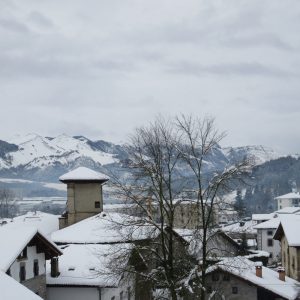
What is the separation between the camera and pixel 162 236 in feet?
97.9

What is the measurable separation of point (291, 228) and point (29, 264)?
84.5ft

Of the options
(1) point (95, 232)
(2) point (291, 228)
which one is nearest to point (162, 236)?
(1) point (95, 232)

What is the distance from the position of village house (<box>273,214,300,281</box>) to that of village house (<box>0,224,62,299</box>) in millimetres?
21766

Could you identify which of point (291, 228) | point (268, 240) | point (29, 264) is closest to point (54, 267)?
point (29, 264)

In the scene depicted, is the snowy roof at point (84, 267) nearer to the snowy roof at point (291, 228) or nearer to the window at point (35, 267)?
the window at point (35, 267)

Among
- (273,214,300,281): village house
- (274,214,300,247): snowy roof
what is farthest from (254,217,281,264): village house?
(274,214,300,247): snowy roof

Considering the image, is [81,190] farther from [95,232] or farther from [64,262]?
[64,262]

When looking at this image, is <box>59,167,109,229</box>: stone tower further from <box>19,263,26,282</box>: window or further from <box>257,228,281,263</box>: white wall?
<box>257,228,281,263</box>: white wall

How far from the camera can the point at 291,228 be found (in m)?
50.4

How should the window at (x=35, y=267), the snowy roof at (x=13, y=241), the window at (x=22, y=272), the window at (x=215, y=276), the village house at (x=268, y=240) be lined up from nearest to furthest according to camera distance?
the snowy roof at (x=13, y=241) → the window at (x=22, y=272) → the window at (x=35, y=267) → the window at (x=215, y=276) → the village house at (x=268, y=240)

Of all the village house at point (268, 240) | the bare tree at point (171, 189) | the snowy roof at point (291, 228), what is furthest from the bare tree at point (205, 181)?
the village house at point (268, 240)

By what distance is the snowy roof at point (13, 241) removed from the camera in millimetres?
29242

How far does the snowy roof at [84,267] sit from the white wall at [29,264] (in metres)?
1.69

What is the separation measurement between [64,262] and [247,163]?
1537cm
